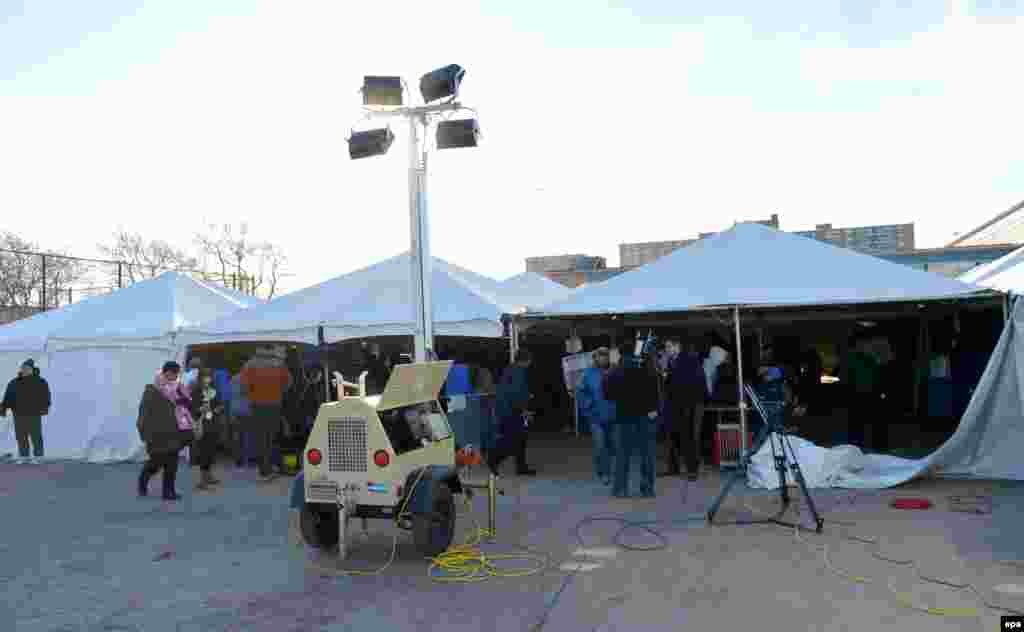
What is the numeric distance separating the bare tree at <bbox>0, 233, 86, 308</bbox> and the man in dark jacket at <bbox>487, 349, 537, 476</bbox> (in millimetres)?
19332

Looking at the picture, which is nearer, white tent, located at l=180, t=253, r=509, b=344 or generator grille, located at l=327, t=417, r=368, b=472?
generator grille, located at l=327, t=417, r=368, b=472

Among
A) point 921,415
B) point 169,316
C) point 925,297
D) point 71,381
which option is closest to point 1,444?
point 71,381

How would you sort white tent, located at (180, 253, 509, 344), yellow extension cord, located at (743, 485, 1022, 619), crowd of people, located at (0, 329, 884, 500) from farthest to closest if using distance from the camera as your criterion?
white tent, located at (180, 253, 509, 344), crowd of people, located at (0, 329, 884, 500), yellow extension cord, located at (743, 485, 1022, 619)

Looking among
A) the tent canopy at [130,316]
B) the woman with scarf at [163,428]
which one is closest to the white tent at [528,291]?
the tent canopy at [130,316]

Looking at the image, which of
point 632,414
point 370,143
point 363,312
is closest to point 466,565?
point 632,414

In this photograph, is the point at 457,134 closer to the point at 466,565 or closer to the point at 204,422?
the point at 204,422

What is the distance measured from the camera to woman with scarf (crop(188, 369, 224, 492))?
400 inches

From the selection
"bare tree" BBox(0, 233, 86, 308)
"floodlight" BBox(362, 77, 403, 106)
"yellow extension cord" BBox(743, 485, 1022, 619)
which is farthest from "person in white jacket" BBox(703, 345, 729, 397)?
"bare tree" BBox(0, 233, 86, 308)

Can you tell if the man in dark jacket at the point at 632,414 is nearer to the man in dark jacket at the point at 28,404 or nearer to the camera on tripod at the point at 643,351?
the camera on tripod at the point at 643,351

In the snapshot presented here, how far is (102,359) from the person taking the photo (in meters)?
13.6

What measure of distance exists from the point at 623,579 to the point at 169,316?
35.0ft

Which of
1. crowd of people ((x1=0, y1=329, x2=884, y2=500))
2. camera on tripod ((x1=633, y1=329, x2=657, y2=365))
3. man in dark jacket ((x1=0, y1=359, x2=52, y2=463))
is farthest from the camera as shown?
man in dark jacket ((x1=0, y1=359, x2=52, y2=463))

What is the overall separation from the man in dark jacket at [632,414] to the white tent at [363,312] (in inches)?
144

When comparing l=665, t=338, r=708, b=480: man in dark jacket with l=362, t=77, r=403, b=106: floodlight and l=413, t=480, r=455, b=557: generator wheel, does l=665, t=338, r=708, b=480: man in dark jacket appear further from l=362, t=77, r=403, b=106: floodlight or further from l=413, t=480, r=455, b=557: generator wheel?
l=362, t=77, r=403, b=106: floodlight
